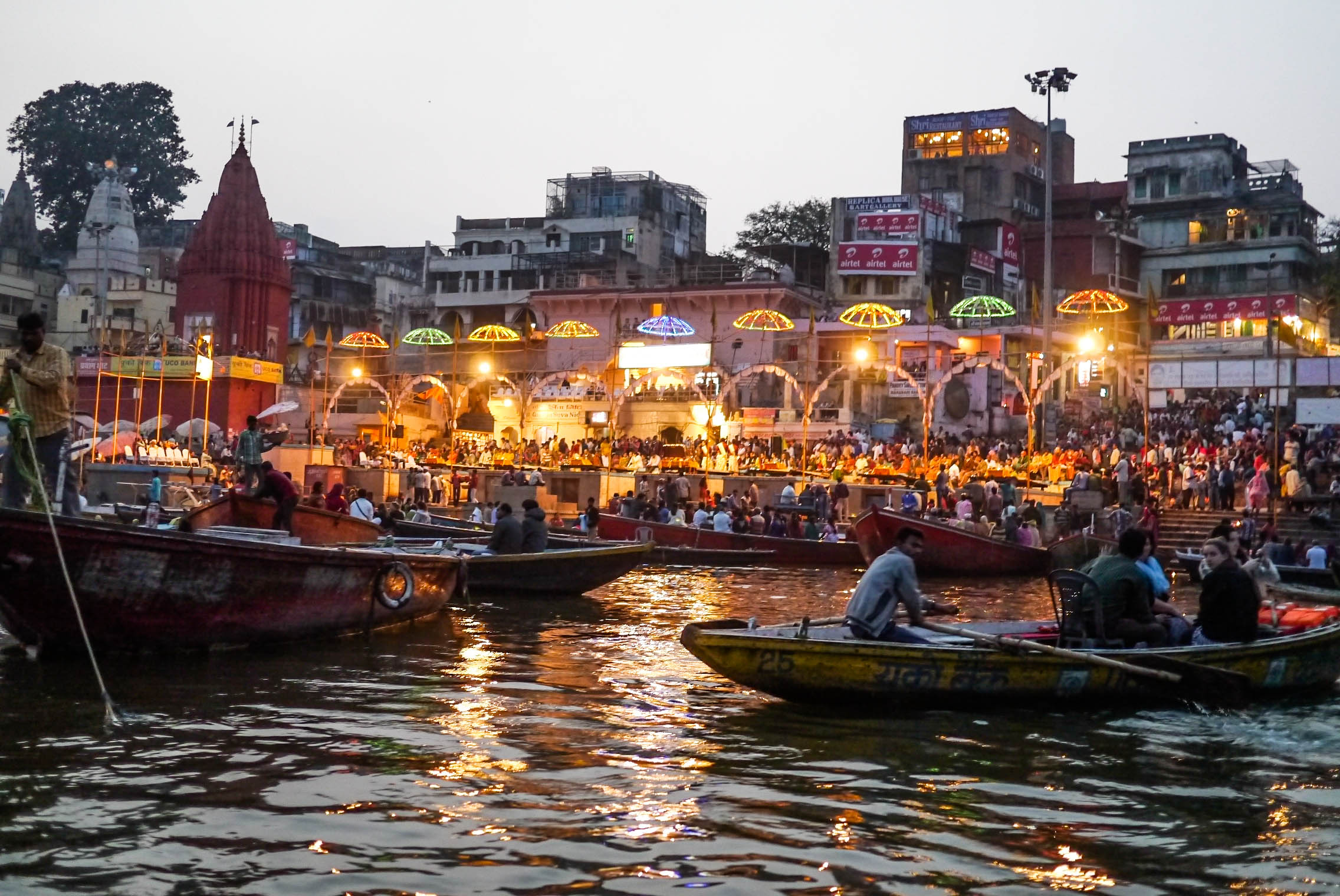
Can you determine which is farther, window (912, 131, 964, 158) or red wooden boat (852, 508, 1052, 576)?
window (912, 131, 964, 158)

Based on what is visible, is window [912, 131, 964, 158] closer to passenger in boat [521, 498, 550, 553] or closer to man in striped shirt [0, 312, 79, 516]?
passenger in boat [521, 498, 550, 553]

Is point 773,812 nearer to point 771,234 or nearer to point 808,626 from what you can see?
point 808,626

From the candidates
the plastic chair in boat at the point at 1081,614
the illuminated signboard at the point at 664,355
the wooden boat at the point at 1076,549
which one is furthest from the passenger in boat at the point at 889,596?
the illuminated signboard at the point at 664,355

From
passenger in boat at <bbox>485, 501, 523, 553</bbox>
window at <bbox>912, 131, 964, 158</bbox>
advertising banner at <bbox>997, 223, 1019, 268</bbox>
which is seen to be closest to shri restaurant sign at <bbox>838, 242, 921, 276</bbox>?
advertising banner at <bbox>997, 223, 1019, 268</bbox>

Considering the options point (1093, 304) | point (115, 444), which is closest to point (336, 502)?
point (115, 444)

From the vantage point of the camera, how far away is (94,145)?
75188mm

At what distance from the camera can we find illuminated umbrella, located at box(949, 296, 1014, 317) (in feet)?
113

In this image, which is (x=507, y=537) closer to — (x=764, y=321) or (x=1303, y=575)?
(x=1303, y=575)

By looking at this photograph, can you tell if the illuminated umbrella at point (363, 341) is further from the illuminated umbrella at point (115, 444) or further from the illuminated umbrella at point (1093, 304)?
the illuminated umbrella at point (1093, 304)

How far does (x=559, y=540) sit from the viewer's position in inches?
850

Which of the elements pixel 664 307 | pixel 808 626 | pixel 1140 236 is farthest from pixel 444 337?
pixel 808 626

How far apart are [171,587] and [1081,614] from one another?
23.2 feet

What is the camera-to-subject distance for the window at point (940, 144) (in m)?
56.3

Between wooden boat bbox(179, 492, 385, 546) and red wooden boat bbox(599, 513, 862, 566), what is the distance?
11684 mm
